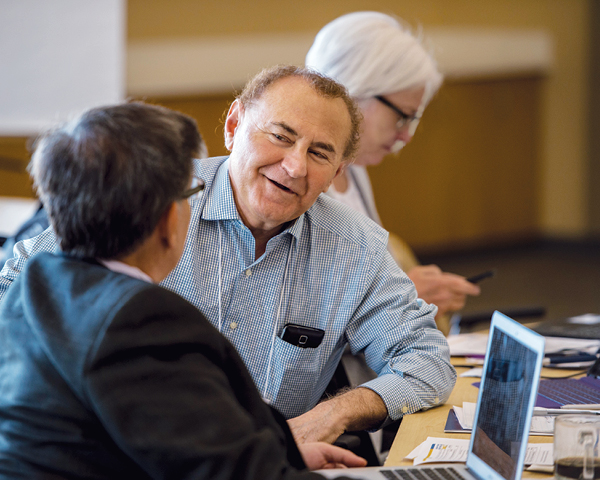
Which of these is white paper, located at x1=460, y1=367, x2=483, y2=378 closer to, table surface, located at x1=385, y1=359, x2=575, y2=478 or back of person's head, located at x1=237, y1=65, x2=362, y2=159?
table surface, located at x1=385, y1=359, x2=575, y2=478

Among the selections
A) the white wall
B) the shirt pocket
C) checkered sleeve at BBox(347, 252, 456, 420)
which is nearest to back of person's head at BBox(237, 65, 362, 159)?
checkered sleeve at BBox(347, 252, 456, 420)

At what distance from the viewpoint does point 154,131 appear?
3.22 feet

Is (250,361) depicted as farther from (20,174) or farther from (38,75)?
(20,174)

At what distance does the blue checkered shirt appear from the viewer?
164 cm

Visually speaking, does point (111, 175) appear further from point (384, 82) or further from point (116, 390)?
point (384, 82)

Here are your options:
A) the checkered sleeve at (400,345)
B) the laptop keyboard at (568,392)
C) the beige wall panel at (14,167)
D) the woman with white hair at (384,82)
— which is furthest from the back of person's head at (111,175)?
the beige wall panel at (14,167)

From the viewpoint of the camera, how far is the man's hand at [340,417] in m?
1.47

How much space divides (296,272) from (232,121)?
1.37 ft

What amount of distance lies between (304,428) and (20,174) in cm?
432

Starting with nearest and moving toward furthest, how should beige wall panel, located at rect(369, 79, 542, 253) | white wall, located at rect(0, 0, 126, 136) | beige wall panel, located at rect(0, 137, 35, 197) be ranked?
white wall, located at rect(0, 0, 126, 136)
beige wall panel, located at rect(0, 137, 35, 197)
beige wall panel, located at rect(369, 79, 542, 253)

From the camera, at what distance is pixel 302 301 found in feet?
5.53

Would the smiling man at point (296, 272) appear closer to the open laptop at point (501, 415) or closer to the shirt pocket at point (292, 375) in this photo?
the shirt pocket at point (292, 375)

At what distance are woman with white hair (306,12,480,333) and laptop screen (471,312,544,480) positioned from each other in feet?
3.61

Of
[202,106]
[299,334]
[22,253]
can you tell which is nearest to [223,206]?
[299,334]
